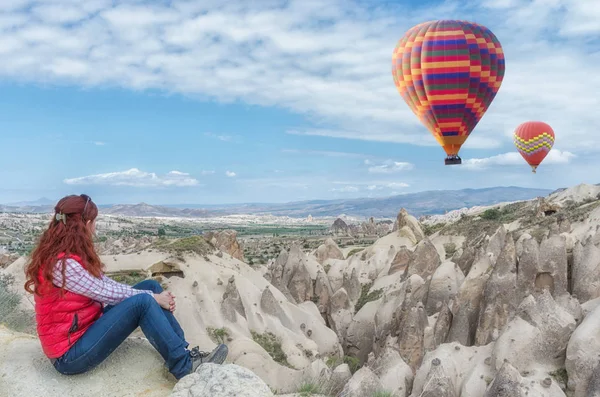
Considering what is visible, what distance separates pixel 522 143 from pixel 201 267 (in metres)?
35.9

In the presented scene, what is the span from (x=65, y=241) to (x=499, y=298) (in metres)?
14.6

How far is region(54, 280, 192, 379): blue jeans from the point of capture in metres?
5.62

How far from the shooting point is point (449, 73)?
30203mm

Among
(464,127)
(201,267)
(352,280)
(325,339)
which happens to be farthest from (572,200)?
(201,267)

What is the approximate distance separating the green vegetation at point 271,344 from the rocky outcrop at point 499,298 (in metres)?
6.24

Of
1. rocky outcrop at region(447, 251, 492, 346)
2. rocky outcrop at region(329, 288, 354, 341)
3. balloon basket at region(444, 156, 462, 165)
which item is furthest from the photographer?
balloon basket at region(444, 156, 462, 165)

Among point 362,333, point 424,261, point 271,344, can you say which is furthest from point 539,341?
point 424,261

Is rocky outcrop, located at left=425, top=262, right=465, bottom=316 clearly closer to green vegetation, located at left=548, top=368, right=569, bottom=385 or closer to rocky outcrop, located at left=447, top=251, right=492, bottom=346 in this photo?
rocky outcrop, located at left=447, top=251, right=492, bottom=346

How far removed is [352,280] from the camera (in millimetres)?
29375

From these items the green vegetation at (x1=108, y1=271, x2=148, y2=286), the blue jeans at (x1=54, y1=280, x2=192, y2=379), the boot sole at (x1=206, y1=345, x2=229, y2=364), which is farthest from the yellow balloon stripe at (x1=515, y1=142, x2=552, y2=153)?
the blue jeans at (x1=54, y1=280, x2=192, y2=379)

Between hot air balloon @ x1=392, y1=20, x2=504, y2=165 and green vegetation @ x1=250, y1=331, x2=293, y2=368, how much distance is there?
49.7 feet

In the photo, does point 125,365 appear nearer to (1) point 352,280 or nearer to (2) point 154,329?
(2) point 154,329

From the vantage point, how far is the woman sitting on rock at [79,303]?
5516mm

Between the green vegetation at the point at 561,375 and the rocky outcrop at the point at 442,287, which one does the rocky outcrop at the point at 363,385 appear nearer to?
the green vegetation at the point at 561,375
